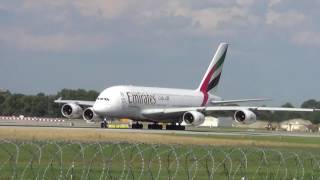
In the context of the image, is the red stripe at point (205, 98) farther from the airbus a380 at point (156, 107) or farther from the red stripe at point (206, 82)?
the red stripe at point (206, 82)

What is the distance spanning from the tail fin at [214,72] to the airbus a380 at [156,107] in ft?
0.98

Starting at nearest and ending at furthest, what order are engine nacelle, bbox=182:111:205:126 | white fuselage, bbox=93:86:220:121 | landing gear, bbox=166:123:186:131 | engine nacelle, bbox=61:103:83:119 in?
1. white fuselage, bbox=93:86:220:121
2. engine nacelle, bbox=182:111:205:126
3. engine nacelle, bbox=61:103:83:119
4. landing gear, bbox=166:123:186:131

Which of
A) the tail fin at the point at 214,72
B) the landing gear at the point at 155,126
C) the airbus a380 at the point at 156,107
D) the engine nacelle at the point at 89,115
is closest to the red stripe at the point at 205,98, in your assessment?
the airbus a380 at the point at 156,107

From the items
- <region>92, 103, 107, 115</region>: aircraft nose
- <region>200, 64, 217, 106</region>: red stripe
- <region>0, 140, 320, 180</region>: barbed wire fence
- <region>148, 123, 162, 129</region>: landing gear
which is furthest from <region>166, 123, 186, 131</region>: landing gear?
<region>0, 140, 320, 180</region>: barbed wire fence

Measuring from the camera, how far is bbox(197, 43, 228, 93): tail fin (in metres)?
95.5

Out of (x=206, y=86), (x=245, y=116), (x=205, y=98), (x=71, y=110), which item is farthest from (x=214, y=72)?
(x=71, y=110)

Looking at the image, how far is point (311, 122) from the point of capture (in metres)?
127

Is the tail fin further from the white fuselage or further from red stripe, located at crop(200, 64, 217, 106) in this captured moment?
the white fuselage

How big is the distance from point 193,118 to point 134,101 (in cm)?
640

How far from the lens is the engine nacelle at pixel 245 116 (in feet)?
264

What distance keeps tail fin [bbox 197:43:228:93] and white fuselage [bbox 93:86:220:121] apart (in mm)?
5427

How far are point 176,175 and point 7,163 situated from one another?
743 centimetres

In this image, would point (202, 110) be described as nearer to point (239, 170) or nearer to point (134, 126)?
point (134, 126)

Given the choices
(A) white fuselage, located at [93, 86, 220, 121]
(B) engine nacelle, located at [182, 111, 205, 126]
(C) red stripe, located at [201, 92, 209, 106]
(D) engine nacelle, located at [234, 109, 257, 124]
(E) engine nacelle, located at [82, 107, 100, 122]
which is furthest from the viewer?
(C) red stripe, located at [201, 92, 209, 106]
